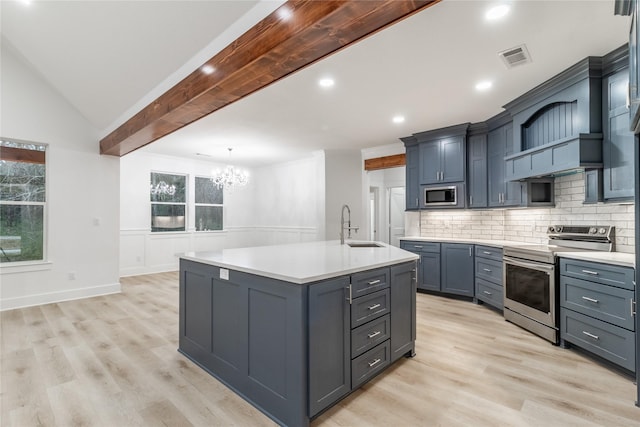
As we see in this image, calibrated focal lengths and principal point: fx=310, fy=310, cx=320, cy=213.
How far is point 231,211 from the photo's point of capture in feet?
27.3

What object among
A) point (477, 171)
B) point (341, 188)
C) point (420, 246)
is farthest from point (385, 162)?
point (420, 246)

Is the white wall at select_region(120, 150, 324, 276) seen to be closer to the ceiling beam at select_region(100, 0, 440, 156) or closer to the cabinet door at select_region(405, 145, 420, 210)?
the cabinet door at select_region(405, 145, 420, 210)

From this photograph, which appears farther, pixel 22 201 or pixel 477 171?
pixel 477 171

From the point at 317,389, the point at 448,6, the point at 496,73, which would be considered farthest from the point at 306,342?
the point at 496,73

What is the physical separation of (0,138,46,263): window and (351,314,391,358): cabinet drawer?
197 inches

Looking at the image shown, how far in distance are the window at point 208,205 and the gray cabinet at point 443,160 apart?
207 inches

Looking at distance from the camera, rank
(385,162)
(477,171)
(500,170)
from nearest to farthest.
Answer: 1. (500,170)
2. (477,171)
3. (385,162)

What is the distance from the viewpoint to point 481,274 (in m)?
4.32

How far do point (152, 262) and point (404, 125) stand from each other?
19.5 ft

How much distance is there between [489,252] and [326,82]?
3.07 metres

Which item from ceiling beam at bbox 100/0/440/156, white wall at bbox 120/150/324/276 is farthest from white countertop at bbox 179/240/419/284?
white wall at bbox 120/150/324/276

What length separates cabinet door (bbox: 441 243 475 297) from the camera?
14.8 ft

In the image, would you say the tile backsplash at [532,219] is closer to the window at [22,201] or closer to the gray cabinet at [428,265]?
the gray cabinet at [428,265]

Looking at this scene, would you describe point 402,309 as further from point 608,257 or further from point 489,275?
point 489,275
